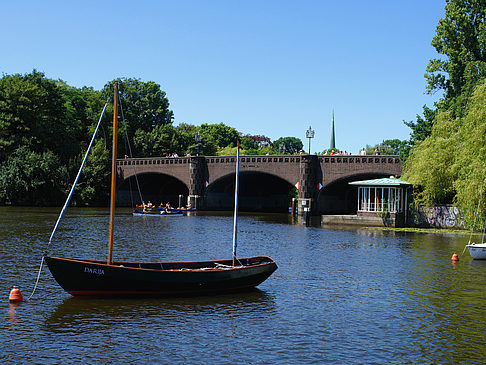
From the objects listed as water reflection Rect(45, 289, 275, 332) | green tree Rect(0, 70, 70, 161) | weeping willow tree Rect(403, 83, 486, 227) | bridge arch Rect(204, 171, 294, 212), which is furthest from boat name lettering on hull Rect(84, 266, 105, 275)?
green tree Rect(0, 70, 70, 161)

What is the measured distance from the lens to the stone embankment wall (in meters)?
50.2

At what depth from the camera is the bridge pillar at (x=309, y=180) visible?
242 feet

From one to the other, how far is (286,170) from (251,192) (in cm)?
2480

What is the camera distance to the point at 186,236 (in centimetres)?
4216

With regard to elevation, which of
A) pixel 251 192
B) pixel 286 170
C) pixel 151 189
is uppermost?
pixel 286 170

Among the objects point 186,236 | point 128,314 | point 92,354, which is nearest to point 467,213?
point 186,236

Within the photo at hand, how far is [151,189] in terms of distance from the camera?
106 meters

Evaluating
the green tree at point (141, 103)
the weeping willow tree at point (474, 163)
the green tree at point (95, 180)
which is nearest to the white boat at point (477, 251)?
the weeping willow tree at point (474, 163)

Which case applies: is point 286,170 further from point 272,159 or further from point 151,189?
point 151,189

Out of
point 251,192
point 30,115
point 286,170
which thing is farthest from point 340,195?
point 30,115

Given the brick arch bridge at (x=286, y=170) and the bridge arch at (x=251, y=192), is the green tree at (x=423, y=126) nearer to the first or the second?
the brick arch bridge at (x=286, y=170)

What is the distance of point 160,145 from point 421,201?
213ft

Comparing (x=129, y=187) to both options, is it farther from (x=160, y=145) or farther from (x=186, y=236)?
(x=186, y=236)

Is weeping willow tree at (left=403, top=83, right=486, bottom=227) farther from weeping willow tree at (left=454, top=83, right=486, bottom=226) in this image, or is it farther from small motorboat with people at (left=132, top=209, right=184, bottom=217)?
small motorboat with people at (left=132, top=209, right=184, bottom=217)
